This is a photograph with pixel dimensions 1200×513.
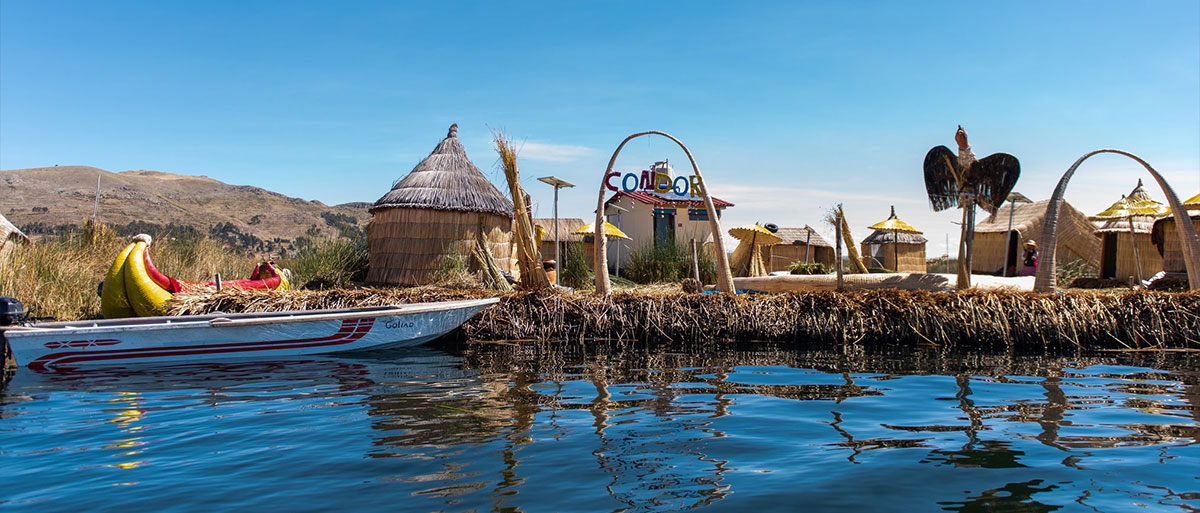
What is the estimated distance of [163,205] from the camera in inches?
2452

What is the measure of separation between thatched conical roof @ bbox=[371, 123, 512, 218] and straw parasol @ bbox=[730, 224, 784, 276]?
7.03 metres

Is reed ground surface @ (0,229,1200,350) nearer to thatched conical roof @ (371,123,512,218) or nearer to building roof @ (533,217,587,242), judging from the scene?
thatched conical roof @ (371,123,512,218)

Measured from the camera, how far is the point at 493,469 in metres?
3.98

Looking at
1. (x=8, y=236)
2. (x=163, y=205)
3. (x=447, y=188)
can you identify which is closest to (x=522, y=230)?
(x=447, y=188)

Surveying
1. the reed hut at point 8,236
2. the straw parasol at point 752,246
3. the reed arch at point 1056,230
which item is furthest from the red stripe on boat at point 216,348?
the straw parasol at point 752,246

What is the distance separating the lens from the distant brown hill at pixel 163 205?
54875 millimetres

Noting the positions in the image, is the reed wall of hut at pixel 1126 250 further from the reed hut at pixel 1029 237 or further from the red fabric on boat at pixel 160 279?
the red fabric on boat at pixel 160 279

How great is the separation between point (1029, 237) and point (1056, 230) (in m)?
18.6

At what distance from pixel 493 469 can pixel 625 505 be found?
92 centimetres

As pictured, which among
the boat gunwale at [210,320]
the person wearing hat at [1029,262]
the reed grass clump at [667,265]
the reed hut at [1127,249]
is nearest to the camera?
the boat gunwale at [210,320]

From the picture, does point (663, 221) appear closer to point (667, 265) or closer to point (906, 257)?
point (667, 265)

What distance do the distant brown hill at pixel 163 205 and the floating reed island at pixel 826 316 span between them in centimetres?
3826

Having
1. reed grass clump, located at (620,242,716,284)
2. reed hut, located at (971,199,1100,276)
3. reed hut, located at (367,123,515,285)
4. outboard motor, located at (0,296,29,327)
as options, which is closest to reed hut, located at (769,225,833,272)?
reed hut, located at (971,199,1100,276)

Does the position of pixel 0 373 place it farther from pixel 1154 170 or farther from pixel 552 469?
pixel 1154 170
